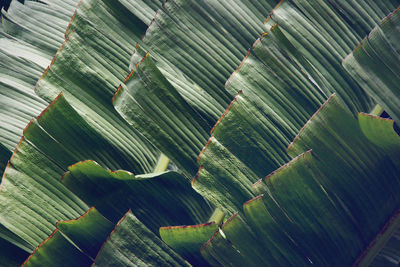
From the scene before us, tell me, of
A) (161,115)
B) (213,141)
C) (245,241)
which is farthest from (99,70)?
(245,241)

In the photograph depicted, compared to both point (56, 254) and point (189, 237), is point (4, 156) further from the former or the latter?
point (189, 237)

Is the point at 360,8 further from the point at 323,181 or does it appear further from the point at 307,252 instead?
the point at 307,252

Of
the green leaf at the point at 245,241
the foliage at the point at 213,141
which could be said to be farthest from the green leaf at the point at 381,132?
the green leaf at the point at 245,241

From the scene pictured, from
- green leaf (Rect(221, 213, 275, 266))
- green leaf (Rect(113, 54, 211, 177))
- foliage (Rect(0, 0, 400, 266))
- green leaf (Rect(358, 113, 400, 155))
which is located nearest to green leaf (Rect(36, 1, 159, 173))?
foliage (Rect(0, 0, 400, 266))

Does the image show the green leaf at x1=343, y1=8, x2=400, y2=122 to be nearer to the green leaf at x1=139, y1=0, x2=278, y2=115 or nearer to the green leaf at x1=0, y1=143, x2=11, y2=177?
the green leaf at x1=139, y1=0, x2=278, y2=115

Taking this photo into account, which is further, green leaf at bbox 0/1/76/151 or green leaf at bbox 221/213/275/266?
green leaf at bbox 0/1/76/151

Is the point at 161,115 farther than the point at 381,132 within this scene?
Yes
